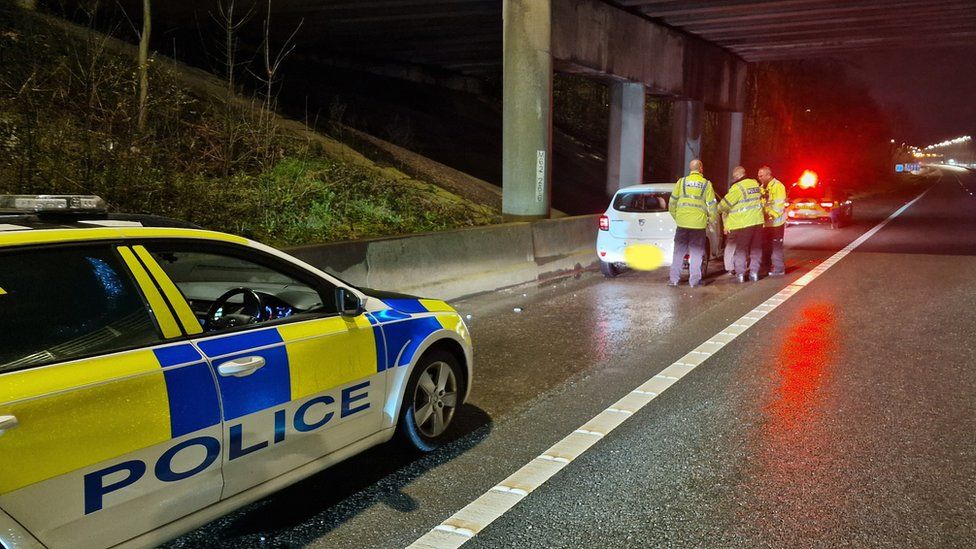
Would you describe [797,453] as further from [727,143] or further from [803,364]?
[727,143]

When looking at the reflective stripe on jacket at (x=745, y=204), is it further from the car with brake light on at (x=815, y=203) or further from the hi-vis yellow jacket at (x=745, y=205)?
the car with brake light on at (x=815, y=203)

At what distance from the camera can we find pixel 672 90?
20.0m

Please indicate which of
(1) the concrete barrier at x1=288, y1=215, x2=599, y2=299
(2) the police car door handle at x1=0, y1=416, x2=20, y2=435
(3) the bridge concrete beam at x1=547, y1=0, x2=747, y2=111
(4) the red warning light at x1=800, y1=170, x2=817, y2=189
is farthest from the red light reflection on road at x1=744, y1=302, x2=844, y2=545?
(4) the red warning light at x1=800, y1=170, x2=817, y2=189

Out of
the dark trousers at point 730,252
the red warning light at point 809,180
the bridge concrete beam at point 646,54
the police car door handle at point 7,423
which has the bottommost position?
the dark trousers at point 730,252

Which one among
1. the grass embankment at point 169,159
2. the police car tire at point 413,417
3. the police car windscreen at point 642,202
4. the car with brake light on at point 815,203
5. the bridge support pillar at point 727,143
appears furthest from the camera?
the bridge support pillar at point 727,143

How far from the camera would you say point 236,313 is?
3.80 m

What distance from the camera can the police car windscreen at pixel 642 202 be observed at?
37.4ft

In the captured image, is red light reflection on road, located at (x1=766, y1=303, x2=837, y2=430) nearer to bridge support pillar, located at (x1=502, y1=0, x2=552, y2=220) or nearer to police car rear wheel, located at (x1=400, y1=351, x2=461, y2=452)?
police car rear wheel, located at (x1=400, y1=351, x2=461, y2=452)

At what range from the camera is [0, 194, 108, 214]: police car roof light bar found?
3.01 meters

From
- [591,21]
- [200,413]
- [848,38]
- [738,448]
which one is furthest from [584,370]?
[848,38]

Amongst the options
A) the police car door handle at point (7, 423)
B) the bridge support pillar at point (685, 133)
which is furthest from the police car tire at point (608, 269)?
the bridge support pillar at point (685, 133)

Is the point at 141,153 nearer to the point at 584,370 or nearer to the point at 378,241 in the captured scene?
the point at 378,241

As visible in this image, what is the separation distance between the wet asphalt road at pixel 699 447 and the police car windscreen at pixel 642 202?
3015 millimetres

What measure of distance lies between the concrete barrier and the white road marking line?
3.61 m
